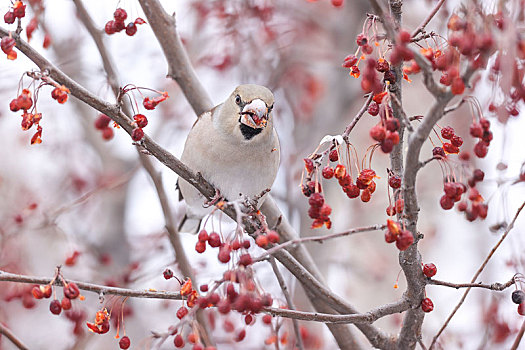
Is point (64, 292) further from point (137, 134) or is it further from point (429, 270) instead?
point (429, 270)

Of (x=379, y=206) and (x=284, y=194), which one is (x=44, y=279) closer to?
(x=284, y=194)

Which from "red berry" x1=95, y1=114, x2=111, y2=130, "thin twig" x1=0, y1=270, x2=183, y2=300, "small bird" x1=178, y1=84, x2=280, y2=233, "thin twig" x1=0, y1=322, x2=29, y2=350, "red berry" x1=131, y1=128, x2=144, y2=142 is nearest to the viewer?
"thin twig" x1=0, y1=270, x2=183, y2=300

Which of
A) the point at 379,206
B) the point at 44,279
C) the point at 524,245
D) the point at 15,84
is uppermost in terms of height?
the point at 379,206

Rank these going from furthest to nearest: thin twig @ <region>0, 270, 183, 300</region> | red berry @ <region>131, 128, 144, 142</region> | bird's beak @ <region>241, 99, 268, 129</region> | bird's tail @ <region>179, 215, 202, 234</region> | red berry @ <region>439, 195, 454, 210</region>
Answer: bird's tail @ <region>179, 215, 202, 234</region> → bird's beak @ <region>241, 99, 268, 129</region> → red berry @ <region>131, 128, 144, 142</region> → thin twig @ <region>0, 270, 183, 300</region> → red berry @ <region>439, 195, 454, 210</region>

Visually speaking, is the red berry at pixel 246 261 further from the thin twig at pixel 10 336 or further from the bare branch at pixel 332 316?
the thin twig at pixel 10 336

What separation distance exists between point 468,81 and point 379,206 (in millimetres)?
5402

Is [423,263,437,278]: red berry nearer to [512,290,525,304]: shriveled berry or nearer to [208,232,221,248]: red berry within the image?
[512,290,525,304]: shriveled berry

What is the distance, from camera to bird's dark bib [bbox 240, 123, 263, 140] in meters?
2.80

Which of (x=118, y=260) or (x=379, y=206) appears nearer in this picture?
(x=118, y=260)

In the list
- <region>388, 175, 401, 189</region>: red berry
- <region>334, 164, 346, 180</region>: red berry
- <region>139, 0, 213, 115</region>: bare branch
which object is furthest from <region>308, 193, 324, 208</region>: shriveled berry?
<region>139, 0, 213, 115</region>: bare branch

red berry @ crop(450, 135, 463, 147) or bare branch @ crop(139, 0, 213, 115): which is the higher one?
bare branch @ crop(139, 0, 213, 115)

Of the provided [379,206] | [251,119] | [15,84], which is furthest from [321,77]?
[251,119]

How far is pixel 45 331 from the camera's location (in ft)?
25.3

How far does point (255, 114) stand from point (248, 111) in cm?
4
